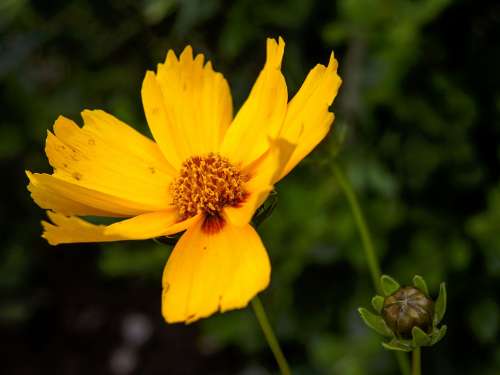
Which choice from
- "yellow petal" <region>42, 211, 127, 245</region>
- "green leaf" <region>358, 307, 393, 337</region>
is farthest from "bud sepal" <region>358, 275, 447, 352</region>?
"yellow petal" <region>42, 211, 127, 245</region>

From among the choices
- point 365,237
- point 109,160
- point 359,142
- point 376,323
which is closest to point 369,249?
point 365,237

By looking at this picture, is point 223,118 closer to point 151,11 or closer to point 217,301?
point 217,301

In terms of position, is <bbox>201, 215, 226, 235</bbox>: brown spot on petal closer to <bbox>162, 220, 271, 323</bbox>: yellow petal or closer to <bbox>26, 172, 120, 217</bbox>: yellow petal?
<bbox>162, 220, 271, 323</bbox>: yellow petal

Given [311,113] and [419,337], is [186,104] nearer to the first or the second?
[311,113]

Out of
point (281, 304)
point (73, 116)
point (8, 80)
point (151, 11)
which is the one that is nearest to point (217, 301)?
point (151, 11)

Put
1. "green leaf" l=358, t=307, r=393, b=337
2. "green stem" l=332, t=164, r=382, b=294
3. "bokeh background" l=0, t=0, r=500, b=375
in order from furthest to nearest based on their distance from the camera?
Answer: "bokeh background" l=0, t=0, r=500, b=375
"green stem" l=332, t=164, r=382, b=294
"green leaf" l=358, t=307, r=393, b=337

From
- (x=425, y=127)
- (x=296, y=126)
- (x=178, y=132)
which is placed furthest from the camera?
(x=425, y=127)

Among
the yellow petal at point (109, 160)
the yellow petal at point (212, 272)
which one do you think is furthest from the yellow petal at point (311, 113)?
the yellow petal at point (109, 160)
